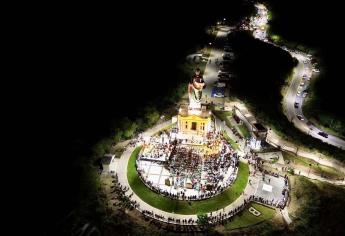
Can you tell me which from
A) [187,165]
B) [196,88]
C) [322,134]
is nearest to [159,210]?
[187,165]

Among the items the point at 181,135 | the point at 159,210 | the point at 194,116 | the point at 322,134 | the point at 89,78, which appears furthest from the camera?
the point at 89,78

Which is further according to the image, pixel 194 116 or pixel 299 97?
pixel 299 97

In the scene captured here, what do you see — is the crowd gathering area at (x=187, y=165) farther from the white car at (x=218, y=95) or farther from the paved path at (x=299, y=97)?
the paved path at (x=299, y=97)

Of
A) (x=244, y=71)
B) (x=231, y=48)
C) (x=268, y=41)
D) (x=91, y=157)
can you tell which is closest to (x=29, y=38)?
(x=91, y=157)

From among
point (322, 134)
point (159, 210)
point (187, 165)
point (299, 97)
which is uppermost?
point (187, 165)

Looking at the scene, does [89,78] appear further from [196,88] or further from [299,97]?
[299,97]

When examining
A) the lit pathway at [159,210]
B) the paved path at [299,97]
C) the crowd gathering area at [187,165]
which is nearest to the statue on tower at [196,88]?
the crowd gathering area at [187,165]

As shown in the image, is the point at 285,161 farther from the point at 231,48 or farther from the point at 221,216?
the point at 231,48

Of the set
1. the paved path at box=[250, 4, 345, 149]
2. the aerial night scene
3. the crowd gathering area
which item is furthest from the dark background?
the paved path at box=[250, 4, 345, 149]

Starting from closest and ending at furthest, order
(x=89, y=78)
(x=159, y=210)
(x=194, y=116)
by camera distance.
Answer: (x=159, y=210) → (x=194, y=116) → (x=89, y=78)
